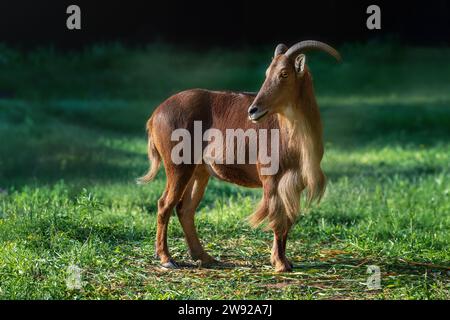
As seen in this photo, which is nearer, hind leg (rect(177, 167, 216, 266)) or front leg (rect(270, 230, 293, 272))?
front leg (rect(270, 230, 293, 272))

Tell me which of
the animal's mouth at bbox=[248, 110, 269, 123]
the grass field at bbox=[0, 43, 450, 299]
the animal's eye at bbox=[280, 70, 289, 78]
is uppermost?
the animal's eye at bbox=[280, 70, 289, 78]

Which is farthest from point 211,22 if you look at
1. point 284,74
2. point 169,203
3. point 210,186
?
point 284,74

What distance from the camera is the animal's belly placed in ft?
25.8

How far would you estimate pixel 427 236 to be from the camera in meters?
9.01

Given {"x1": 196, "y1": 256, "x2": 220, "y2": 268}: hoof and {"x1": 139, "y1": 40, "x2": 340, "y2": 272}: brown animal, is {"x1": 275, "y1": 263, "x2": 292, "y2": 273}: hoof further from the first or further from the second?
{"x1": 196, "y1": 256, "x2": 220, "y2": 268}: hoof

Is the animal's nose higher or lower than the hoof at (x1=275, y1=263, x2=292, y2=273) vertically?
higher

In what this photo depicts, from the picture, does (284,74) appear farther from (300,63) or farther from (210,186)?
(210,186)

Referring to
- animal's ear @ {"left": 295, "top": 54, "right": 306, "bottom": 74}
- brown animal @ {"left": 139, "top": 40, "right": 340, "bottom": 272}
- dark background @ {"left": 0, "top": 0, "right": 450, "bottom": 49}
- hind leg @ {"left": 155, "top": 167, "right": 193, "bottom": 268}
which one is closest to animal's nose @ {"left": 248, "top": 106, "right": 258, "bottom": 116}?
brown animal @ {"left": 139, "top": 40, "right": 340, "bottom": 272}

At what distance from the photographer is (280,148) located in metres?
7.71

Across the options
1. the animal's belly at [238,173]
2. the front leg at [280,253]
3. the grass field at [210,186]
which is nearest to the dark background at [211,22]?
the grass field at [210,186]

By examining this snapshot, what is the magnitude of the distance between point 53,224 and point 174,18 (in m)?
8.80

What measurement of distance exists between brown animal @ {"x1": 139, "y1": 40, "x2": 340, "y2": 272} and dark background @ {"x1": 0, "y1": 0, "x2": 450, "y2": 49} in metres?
8.75

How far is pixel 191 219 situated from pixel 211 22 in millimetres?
9316

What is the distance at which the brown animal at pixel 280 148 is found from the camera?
24.6 ft
